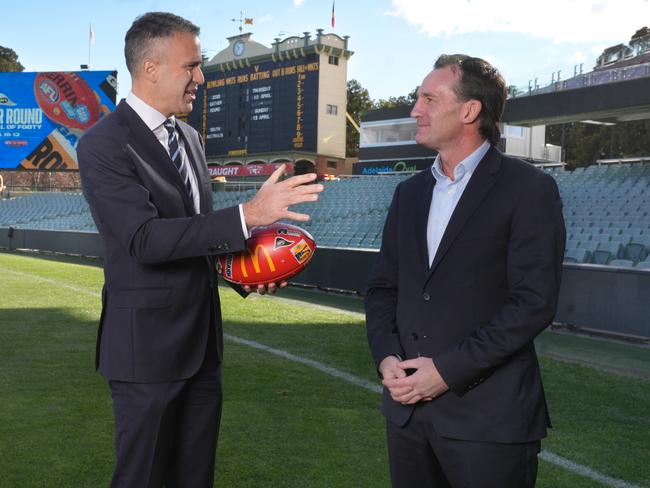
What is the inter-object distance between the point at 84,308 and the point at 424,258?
990cm

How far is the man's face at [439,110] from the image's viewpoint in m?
2.37

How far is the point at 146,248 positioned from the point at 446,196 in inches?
39.9

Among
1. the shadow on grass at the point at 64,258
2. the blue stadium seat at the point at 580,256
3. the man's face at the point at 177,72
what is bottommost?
the shadow on grass at the point at 64,258

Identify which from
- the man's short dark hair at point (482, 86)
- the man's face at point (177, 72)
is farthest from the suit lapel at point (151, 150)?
the man's short dark hair at point (482, 86)

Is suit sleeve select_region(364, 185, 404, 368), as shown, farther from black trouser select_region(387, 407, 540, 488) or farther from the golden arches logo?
the golden arches logo

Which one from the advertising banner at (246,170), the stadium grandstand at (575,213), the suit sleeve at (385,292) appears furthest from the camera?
the advertising banner at (246,170)

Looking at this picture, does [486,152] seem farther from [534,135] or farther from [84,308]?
[534,135]

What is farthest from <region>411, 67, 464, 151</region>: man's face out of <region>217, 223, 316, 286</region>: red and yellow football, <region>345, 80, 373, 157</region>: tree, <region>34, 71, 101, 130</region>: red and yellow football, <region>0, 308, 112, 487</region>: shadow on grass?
<region>345, 80, 373, 157</region>: tree

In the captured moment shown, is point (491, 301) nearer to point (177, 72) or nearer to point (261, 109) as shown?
point (177, 72)

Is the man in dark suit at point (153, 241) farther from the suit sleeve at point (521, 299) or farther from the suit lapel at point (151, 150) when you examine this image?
the suit sleeve at point (521, 299)

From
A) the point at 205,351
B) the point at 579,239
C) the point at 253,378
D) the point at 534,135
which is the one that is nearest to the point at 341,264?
the point at 579,239

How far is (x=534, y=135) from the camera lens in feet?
129

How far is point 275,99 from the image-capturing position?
125 ft

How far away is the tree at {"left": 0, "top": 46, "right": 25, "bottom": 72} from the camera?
73.9m
